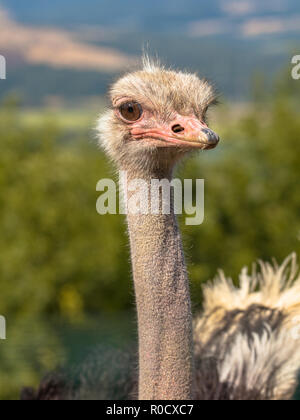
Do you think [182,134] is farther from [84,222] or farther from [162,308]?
[84,222]

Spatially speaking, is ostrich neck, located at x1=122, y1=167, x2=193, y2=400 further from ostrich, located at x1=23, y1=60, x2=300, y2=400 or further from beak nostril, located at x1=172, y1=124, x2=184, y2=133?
beak nostril, located at x1=172, y1=124, x2=184, y2=133

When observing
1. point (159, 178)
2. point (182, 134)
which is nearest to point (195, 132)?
point (182, 134)

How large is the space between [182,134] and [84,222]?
5670mm

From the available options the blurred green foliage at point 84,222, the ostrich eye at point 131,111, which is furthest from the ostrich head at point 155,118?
the blurred green foliage at point 84,222

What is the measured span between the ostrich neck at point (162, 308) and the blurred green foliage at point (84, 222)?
12.1 feet

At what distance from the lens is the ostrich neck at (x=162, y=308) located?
1612mm

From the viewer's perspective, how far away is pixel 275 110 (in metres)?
9.25

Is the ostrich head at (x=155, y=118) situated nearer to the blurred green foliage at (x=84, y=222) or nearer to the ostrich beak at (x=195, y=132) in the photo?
the ostrich beak at (x=195, y=132)

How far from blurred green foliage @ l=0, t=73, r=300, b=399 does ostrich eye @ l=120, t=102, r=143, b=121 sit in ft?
12.3

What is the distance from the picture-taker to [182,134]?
5.10 feet

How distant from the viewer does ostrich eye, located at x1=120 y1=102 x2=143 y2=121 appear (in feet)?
5.41

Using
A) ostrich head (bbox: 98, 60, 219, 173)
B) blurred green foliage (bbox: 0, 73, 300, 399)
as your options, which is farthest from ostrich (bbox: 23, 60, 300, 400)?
blurred green foliage (bbox: 0, 73, 300, 399)

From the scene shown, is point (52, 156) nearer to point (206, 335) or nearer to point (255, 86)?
point (255, 86)

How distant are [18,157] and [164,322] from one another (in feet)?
21.1
